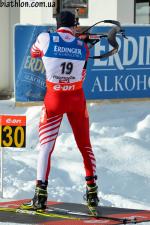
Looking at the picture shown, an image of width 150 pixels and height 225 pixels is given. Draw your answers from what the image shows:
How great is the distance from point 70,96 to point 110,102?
21.6 feet

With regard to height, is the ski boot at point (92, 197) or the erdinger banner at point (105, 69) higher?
the erdinger banner at point (105, 69)

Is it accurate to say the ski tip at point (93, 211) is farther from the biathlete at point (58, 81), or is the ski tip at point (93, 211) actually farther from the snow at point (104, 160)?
the snow at point (104, 160)

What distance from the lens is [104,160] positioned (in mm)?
9555

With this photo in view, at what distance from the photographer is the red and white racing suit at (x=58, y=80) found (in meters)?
6.23

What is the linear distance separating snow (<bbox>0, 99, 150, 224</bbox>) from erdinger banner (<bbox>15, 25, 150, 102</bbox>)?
0.25 metres

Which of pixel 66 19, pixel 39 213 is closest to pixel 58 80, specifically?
pixel 66 19

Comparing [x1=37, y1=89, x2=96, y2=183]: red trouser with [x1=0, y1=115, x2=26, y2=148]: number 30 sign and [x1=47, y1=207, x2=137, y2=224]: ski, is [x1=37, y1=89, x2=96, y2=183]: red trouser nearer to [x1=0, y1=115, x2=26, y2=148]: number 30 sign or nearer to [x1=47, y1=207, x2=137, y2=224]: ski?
[x1=47, y1=207, x2=137, y2=224]: ski

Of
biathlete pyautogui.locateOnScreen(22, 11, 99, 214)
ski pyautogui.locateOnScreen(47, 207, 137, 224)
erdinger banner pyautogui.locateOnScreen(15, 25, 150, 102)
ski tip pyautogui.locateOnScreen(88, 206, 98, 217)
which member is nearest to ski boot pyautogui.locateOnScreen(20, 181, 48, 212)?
biathlete pyautogui.locateOnScreen(22, 11, 99, 214)

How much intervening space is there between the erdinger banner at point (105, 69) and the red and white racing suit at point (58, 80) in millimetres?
6050

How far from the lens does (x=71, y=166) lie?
360 inches

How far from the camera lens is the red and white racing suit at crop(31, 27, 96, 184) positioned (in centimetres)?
623

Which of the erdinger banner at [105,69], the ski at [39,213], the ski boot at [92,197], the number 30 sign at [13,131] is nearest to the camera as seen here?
the ski at [39,213]

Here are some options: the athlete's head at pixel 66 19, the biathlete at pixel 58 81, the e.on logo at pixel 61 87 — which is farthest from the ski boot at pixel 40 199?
the athlete's head at pixel 66 19

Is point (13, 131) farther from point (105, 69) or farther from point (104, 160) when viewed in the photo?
point (105, 69)
